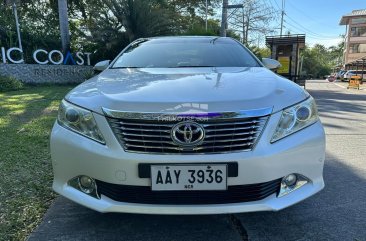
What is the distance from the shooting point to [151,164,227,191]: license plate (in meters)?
2.07

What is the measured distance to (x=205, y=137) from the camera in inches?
82.0

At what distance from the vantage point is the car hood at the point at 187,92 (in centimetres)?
214

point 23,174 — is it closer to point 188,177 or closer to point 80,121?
point 80,121

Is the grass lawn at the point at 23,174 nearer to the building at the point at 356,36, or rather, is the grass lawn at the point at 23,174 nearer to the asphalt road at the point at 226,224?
the asphalt road at the point at 226,224

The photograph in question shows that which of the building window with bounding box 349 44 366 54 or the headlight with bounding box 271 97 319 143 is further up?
the headlight with bounding box 271 97 319 143

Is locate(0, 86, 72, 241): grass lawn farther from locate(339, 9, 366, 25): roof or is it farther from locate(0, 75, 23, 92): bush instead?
locate(339, 9, 366, 25): roof


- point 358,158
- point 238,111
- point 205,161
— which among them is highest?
point 238,111

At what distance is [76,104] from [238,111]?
3.47 ft

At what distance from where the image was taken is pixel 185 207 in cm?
211

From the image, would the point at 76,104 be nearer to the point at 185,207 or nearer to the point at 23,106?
the point at 185,207

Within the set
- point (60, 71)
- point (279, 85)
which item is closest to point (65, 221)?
point (279, 85)

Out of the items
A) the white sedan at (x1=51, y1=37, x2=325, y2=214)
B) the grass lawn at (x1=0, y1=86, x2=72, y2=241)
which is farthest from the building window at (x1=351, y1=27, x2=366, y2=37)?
the white sedan at (x1=51, y1=37, x2=325, y2=214)

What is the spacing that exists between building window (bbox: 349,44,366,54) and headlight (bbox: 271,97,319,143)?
6841 cm

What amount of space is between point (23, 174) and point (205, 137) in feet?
7.40
